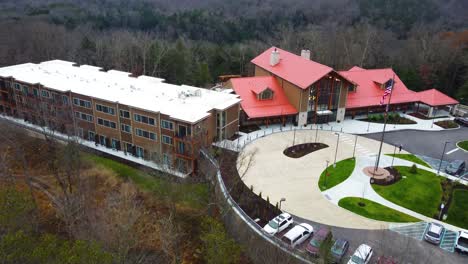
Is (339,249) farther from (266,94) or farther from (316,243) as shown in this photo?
(266,94)

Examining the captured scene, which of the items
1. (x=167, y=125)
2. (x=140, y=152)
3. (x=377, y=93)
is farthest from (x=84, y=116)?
(x=377, y=93)

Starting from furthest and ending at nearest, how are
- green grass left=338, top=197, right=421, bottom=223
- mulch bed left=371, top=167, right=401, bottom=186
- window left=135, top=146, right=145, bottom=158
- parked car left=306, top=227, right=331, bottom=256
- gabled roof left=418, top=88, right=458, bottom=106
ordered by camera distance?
1. gabled roof left=418, top=88, right=458, bottom=106
2. window left=135, top=146, right=145, bottom=158
3. mulch bed left=371, top=167, right=401, bottom=186
4. green grass left=338, top=197, right=421, bottom=223
5. parked car left=306, top=227, right=331, bottom=256

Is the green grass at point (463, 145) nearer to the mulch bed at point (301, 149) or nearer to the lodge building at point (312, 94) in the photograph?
the lodge building at point (312, 94)

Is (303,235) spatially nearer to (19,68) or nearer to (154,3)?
(19,68)

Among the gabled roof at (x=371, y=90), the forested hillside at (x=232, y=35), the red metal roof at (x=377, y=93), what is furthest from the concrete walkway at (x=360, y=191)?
the forested hillside at (x=232, y=35)

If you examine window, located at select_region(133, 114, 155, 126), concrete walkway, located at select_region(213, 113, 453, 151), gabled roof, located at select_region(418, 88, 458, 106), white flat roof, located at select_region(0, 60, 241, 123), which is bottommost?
concrete walkway, located at select_region(213, 113, 453, 151)

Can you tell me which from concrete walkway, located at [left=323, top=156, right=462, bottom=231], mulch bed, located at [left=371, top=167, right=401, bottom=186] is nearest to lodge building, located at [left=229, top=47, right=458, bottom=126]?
concrete walkway, located at [left=323, top=156, right=462, bottom=231]

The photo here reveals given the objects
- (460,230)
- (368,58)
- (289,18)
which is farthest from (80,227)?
(289,18)

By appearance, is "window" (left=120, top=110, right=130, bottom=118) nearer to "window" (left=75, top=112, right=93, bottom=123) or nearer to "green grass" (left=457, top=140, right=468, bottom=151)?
"window" (left=75, top=112, right=93, bottom=123)

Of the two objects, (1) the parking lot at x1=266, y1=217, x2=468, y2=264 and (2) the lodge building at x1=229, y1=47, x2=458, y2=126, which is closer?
(1) the parking lot at x1=266, y1=217, x2=468, y2=264
